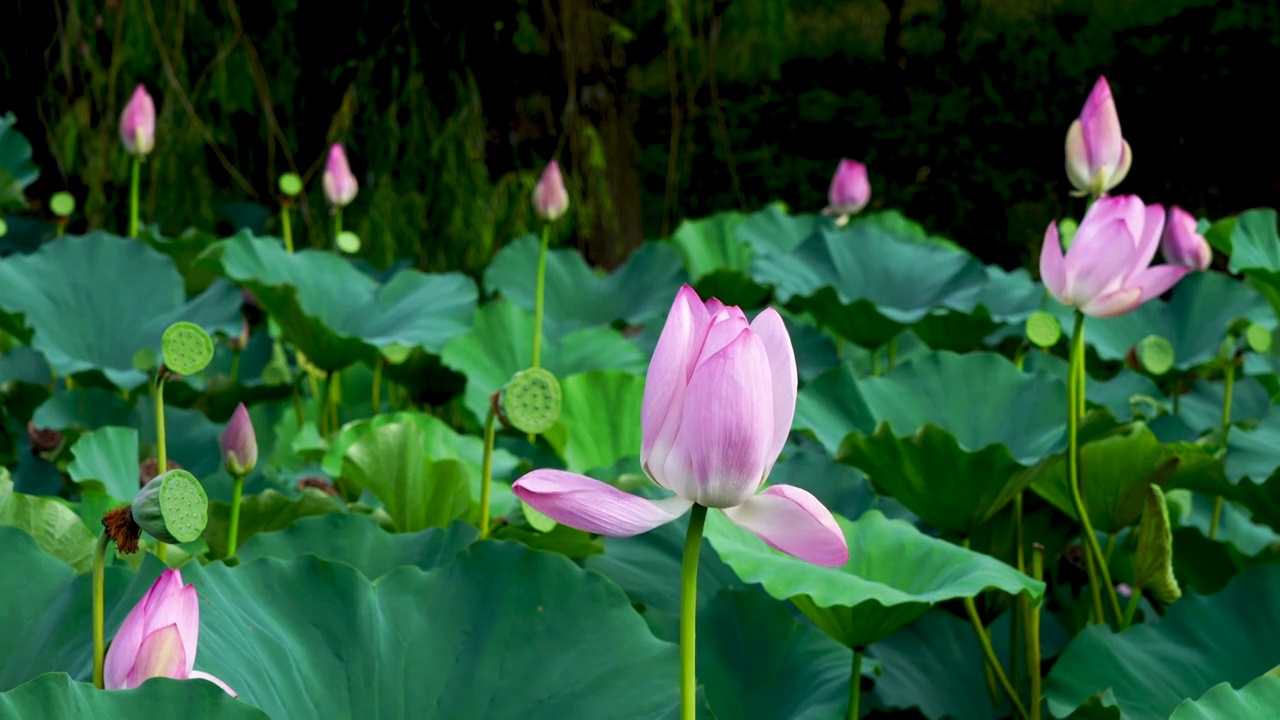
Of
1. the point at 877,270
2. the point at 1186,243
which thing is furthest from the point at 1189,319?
the point at 877,270

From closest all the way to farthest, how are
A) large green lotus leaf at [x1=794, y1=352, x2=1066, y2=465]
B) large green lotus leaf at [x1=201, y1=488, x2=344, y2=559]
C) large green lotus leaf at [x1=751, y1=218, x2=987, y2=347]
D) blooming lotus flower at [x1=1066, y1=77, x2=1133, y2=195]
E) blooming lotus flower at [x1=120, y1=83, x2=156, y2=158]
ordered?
large green lotus leaf at [x1=201, y1=488, x2=344, y2=559], blooming lotus flower at [x1=1066, y1=77, x2=1133, y2=195], large green lotus leaf at [x1=794, y1=352, x2=1066, y2=465], blooming lotus flower at [x1=120, y1=83, x2=156, y2=158], large green lotus leaf at [x1=751, y1=218, x2=987, y2=347]

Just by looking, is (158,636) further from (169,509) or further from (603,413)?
(603,413)

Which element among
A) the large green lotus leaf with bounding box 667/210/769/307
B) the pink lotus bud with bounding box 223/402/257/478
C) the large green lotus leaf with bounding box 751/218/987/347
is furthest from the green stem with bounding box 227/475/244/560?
the large green lotus leaf with bounding box 667/210/769/307

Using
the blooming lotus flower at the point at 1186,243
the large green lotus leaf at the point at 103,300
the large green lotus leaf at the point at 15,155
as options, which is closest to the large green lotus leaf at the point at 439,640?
the large green lotus leaf at the point at 103,300

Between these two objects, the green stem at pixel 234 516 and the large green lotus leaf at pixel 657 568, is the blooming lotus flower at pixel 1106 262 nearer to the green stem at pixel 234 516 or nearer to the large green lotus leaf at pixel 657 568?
the large green lotus leaf at pixel 657 568

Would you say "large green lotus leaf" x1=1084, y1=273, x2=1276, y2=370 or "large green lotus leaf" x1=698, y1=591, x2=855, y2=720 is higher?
"large green lotus leaf" x1=698, y1=591, x2=855, y2=720

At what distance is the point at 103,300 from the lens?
156 centimetres

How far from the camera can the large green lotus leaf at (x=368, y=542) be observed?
2.85ft

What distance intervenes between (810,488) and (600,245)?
200cm

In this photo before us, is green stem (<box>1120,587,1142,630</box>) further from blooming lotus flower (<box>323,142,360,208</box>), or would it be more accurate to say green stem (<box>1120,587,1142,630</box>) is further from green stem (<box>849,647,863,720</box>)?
blooming lotus flower (<box>323,142,360,208</box>)

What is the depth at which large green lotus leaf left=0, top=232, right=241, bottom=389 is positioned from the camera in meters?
1.50

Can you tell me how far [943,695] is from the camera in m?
1.06

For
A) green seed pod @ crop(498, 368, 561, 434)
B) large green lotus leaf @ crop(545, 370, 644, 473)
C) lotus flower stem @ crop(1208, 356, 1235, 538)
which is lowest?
large green lotus leaf @ crop(545, 370, 644, 473)

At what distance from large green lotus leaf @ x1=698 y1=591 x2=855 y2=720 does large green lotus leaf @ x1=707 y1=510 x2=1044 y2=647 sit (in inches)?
1.4
